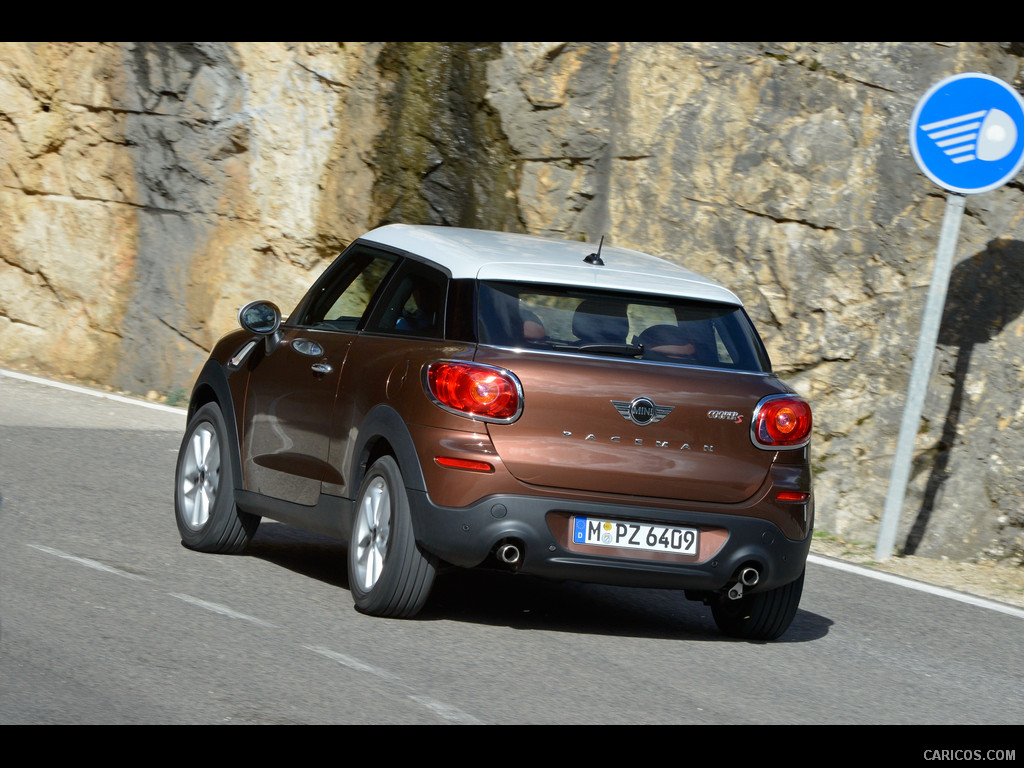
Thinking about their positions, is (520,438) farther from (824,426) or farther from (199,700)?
(824,426)

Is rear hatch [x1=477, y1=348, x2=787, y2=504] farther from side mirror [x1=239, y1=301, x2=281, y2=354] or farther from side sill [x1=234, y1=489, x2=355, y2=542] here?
side mirror [x1=239, y1=301, x2=281, y2=354]

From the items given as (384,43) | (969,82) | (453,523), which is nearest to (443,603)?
(453,523)

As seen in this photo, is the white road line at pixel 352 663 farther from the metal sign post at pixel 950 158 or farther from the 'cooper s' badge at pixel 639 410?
the metal sign post at pixel 950 158

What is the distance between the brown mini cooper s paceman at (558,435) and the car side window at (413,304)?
0.03ft

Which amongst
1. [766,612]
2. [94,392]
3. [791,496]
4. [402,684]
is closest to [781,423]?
[791,496]

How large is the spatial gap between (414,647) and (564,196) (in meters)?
9.02

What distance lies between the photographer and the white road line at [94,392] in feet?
46.7

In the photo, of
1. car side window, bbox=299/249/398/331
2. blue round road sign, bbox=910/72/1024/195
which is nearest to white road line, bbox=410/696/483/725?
car side window, bbox=299/249/398/331

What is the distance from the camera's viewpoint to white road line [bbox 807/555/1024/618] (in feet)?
27.7

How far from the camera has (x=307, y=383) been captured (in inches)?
284

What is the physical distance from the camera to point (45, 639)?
220 inches

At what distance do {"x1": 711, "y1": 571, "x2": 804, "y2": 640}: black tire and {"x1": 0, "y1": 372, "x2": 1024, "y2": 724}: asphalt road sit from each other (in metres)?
0.10
